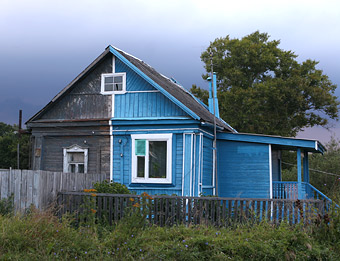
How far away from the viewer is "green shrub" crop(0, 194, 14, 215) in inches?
388

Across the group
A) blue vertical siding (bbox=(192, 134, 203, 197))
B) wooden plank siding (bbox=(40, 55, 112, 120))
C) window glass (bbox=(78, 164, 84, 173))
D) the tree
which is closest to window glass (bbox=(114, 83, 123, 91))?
wooden plank siding (bbox=(40, 55, 112, 120))

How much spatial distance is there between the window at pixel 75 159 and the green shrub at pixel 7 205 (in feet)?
18.6

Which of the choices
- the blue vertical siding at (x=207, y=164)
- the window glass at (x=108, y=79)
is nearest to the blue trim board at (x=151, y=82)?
the window glass at (x=108, y=79)

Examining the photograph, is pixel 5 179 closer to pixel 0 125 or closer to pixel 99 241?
pixel 99 241

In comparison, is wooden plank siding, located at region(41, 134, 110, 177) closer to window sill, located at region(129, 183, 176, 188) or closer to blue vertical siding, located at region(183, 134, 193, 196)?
window sill, located at region(129, 183, 176, 188)

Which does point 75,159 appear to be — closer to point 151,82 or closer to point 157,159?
point 157,159

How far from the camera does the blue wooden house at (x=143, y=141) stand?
14.4m

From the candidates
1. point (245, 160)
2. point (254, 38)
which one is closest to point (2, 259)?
point (245, 160)

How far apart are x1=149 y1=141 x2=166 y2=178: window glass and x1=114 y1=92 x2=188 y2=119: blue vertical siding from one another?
989mm

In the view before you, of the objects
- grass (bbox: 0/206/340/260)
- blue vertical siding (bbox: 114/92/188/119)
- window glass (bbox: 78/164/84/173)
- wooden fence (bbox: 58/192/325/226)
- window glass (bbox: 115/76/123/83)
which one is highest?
window glass (bbox: 115/76/123/83)

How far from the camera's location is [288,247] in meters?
7.44

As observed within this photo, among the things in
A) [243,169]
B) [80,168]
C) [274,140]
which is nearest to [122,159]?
[80,168]

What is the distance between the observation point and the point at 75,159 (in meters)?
16.0

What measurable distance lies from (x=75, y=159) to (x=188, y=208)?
7.21 meters
